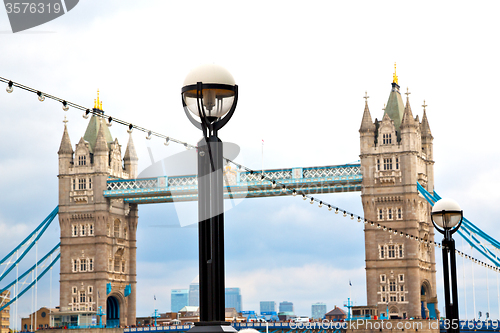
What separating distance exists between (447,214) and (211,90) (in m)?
8.43

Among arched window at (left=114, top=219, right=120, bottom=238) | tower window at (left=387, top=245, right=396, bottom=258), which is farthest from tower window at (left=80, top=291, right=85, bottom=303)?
tower window at (left=387, top=245, right=396, bottom=258)

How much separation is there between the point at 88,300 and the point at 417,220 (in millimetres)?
30671

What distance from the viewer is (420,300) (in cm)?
6375

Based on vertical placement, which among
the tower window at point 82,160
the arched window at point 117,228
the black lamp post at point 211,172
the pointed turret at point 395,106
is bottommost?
the black lamp post at point 211,172

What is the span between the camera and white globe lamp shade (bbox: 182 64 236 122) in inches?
277

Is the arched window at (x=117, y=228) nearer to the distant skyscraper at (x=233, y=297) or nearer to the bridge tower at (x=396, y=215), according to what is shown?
the distant skyscraper at (x=233, y=297)

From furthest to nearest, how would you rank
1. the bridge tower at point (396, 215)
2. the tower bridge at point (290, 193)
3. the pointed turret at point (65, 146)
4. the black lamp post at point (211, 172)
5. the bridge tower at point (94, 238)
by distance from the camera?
the pointed turret at point (65, 146), the bridge tower at point (94, 238), the tower bridge at point (290, 193), the bridge tower at point (396, 215), the black lamp post at point (211, 172)

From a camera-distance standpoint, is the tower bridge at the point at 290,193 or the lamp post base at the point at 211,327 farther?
the tower bridge at the point at 290,193

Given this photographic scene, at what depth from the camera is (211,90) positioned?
23.2 feet

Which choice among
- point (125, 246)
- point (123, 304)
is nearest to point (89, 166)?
point (125, 246)

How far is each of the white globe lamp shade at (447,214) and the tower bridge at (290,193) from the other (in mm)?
43556

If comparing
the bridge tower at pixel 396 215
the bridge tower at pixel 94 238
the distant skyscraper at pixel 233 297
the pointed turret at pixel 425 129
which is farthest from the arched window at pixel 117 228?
the pointed turret at pixel 425 129

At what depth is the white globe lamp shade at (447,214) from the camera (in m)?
14.3

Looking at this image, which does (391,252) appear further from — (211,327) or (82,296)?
(211,327)
